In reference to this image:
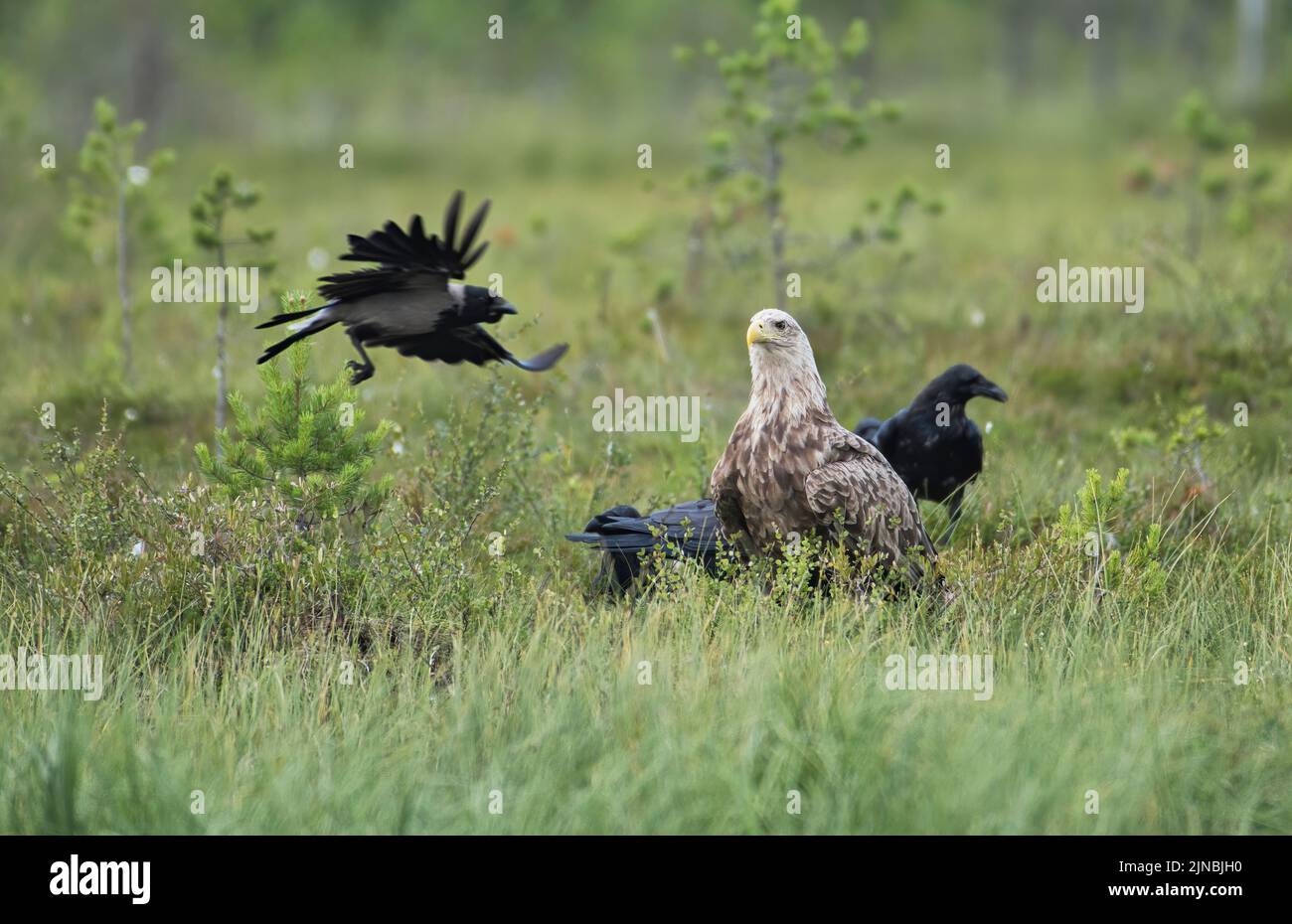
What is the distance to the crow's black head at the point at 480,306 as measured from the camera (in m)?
6.20

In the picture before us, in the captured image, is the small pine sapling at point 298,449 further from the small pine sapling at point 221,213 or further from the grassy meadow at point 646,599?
the small pine sapling at point 221,213

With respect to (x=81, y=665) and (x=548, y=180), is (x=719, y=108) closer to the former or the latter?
(x=81, y=665)

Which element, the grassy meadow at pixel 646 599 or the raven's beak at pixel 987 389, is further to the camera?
the raven's beak at pixel 987 389

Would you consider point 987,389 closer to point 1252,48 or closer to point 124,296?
point 124,296

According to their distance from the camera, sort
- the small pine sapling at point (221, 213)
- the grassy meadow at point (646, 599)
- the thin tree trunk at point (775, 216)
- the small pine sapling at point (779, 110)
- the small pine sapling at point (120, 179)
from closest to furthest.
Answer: the grassy meadow at point (646, 599) → the small pine sapling at point (221, 213) → the small pine sapling at point (120, 179) → the small pine sapling at point (779, 110) → the thin tree trunk at point (775, 216)

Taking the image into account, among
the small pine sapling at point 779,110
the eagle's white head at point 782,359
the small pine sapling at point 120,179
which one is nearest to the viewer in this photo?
the eagle's white head at point 782,359

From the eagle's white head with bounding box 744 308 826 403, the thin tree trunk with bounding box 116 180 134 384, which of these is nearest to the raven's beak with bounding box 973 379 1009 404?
the eagle's white head with bounding box 744 308 826 403

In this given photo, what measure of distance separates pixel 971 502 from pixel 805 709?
2.77 meters

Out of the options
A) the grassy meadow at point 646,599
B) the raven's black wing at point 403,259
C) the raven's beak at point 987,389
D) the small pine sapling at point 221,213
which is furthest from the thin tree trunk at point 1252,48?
the raven's black wing at point 403,259

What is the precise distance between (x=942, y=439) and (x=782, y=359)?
1.47 meters

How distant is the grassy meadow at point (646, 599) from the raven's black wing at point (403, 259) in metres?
0.83

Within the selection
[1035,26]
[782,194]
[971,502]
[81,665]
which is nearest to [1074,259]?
[782,194]

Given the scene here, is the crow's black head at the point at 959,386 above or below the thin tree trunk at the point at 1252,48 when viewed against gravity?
below

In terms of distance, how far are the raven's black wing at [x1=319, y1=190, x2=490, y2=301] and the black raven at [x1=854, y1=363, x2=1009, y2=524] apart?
2.52 metres
